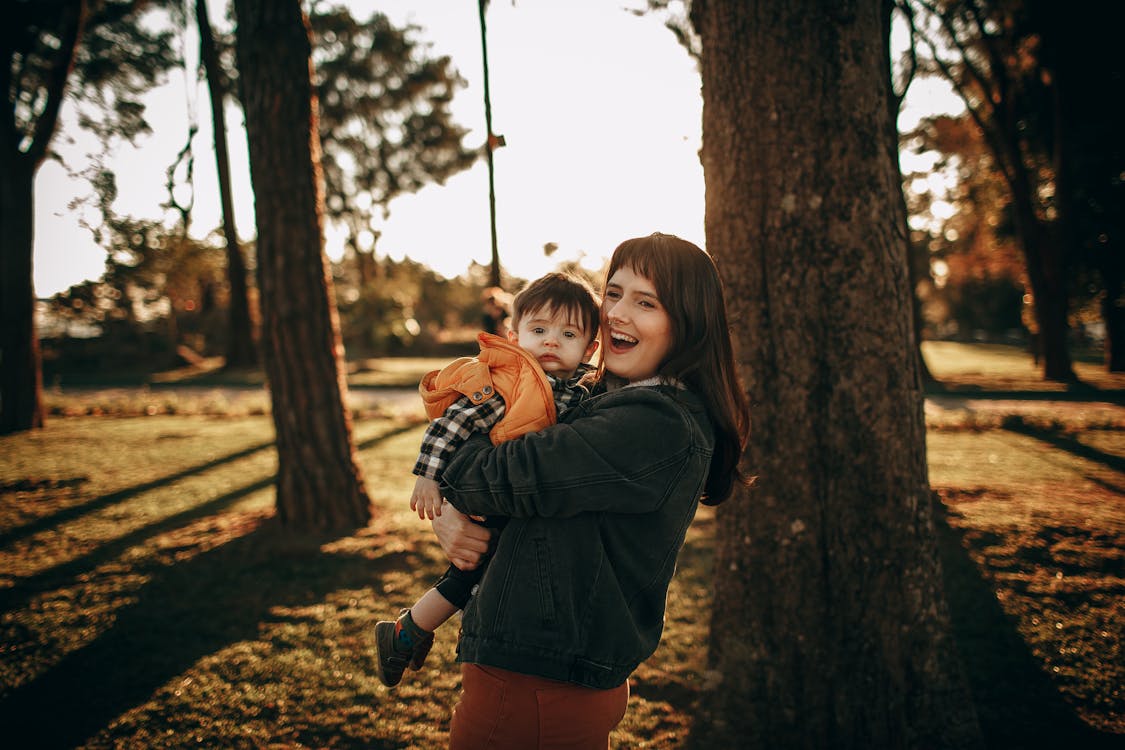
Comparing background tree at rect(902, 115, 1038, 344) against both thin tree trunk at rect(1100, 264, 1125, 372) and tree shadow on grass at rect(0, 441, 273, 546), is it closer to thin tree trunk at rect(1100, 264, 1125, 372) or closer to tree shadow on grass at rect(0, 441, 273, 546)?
thin tree trunk at rect(1100, 264, 1125, 372)

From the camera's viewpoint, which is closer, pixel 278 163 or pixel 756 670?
pixel 756 670

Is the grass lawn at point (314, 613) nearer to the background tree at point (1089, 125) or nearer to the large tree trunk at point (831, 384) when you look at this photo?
the large tree trunk at point (831, 384)

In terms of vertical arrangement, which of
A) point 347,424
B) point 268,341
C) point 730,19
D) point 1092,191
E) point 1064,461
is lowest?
point 1064,461

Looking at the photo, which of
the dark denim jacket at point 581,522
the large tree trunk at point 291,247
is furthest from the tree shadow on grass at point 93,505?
the dark denim jacket at point 581,522

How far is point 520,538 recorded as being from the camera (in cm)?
161

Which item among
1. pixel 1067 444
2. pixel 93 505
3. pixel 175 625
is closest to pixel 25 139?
pixel 93 505

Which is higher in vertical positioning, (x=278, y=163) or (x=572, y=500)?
(x=278, y=163)

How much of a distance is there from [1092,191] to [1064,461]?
14335 mm

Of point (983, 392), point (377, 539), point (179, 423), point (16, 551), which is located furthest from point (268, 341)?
point (983, 392)

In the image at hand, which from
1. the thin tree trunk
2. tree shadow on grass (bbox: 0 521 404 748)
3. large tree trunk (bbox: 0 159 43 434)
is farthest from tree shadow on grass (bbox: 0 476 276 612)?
the thin tree trunk

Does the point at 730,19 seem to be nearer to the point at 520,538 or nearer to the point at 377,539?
the point at 520,538

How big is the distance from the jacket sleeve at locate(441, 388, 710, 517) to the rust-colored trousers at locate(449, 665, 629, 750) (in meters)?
0.45

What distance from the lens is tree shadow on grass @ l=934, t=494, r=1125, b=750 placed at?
3.09 meters

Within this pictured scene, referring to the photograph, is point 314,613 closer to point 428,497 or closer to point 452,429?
point 428,497
